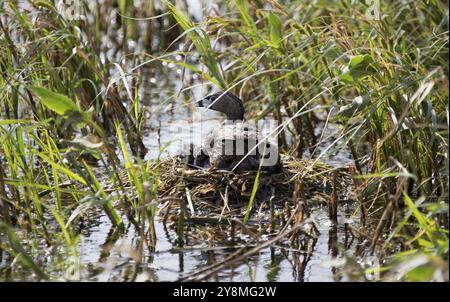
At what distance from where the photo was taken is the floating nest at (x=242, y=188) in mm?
5910

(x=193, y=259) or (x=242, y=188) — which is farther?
(x=242, y=188)

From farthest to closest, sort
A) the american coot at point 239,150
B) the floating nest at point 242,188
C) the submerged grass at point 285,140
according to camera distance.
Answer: the american coot at point 239,150
the floating nest at point 242,188
the submerged grass at point 285,140

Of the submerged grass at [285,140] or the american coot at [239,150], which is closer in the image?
the submerged grass at [285,140]

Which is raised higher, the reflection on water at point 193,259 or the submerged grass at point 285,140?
the submerged grass at point 285,140

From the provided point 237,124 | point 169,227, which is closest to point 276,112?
point 237,124

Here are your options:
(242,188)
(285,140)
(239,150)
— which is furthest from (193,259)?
(285,140)

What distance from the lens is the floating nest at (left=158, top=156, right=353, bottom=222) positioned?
5.91 m

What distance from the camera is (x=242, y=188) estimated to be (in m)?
5.99

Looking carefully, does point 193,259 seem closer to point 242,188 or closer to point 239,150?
point 242,188

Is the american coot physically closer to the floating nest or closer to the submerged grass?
the floating nest

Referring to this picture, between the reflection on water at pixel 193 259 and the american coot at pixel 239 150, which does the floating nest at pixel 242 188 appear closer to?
the american coot at pixel 239 150

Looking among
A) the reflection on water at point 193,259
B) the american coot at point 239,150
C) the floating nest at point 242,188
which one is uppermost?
the american coot at point 239,150

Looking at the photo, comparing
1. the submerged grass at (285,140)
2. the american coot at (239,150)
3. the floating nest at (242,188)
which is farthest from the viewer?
the american coot at (239,150)

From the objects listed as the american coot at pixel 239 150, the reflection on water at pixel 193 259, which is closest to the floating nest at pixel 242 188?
the american coot at pixel 239 150
